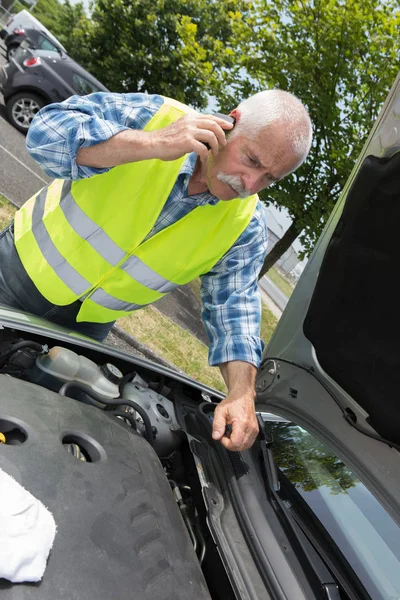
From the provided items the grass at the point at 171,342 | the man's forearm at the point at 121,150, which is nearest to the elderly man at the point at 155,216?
the man's forearm at the point at 121,150

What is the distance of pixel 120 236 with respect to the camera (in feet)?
6.09

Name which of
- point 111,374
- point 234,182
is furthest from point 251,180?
point 111,374

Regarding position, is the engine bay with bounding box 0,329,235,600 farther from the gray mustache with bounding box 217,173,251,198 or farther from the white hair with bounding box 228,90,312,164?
the white hair with bounding box 228,90,312,164

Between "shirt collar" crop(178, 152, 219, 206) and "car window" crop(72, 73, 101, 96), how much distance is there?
6852mm

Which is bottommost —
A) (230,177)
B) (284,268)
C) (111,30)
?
(284,268)

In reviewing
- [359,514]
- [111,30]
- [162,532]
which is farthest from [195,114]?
[111,30]

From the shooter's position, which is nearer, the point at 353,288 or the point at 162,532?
the point at 162,532

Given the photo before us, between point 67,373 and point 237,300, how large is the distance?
687 millimetres

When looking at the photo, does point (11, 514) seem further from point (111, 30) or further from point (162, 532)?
point (111, 30)

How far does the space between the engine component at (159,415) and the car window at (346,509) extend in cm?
38

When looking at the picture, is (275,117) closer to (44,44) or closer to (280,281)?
(44,44)

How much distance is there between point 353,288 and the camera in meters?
1.53

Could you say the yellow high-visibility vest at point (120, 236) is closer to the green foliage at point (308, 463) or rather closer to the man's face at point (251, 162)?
the man's face at point (251, 162)

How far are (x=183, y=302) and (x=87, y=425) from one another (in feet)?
18.5
